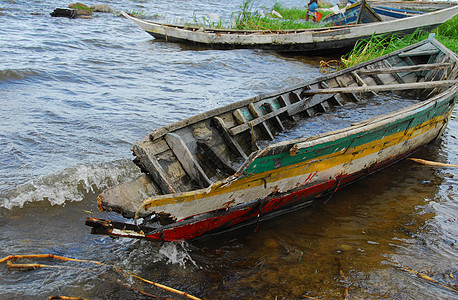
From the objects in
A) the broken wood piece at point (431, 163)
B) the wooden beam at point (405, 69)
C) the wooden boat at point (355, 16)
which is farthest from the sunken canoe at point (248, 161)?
the wooden boat at point (355, 16)

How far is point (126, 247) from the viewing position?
136 inches

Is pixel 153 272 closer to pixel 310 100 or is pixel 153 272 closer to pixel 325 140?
pixel 325 140

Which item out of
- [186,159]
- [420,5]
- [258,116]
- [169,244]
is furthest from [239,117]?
[420,5]

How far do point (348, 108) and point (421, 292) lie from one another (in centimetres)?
Answer: 420

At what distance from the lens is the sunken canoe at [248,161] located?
10.1 ft

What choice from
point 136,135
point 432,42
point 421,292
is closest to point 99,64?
point 136,135

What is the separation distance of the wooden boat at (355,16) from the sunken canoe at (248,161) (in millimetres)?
6942

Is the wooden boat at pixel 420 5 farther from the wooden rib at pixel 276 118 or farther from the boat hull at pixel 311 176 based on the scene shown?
the wooden rib at pixel 276 118

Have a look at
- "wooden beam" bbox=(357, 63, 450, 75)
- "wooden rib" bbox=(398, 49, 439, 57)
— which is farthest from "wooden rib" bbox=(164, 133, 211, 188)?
"wooden rib" bbox=(398, 49, 439, 57)

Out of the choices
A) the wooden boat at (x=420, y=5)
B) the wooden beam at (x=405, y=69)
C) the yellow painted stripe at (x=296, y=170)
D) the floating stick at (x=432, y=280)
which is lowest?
the floating stick at (x=432, y=280)

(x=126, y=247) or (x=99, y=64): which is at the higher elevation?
(x=99, y=64)

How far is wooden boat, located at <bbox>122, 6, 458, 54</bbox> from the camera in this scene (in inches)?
429

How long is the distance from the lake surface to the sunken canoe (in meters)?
0.26

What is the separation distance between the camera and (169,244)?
337cm
